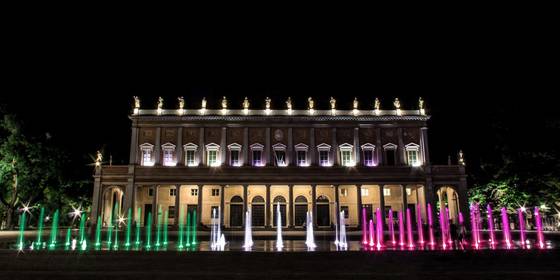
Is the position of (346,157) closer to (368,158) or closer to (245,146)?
(368,158)

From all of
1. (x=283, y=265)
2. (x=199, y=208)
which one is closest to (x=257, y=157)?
(x=199, y=208)

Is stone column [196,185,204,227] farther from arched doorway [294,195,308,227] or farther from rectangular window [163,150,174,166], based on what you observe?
arched doorway [294,195,308,227]

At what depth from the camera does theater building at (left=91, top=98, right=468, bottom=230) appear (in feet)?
138

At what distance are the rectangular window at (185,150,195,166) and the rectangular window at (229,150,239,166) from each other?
12.7ft

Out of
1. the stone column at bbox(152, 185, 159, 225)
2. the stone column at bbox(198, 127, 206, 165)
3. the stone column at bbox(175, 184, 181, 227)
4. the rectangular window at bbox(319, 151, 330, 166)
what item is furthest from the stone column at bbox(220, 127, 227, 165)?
the rectangular window at bbox(319, 151, 330, 166)

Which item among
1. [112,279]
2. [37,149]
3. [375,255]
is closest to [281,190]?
[37,149]

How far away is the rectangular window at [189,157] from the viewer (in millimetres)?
43541

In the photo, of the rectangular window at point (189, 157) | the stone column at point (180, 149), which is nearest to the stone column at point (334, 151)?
the rectangular window at point (189, 157)

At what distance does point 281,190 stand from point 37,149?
23586mm

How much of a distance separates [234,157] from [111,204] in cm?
1392

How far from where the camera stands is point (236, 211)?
43938 mm

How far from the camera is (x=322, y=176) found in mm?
42125

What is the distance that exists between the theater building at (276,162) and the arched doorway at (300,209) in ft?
0.34

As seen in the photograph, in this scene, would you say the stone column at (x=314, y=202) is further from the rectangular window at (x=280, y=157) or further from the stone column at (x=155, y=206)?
the stone column at (x=155, y=206)
